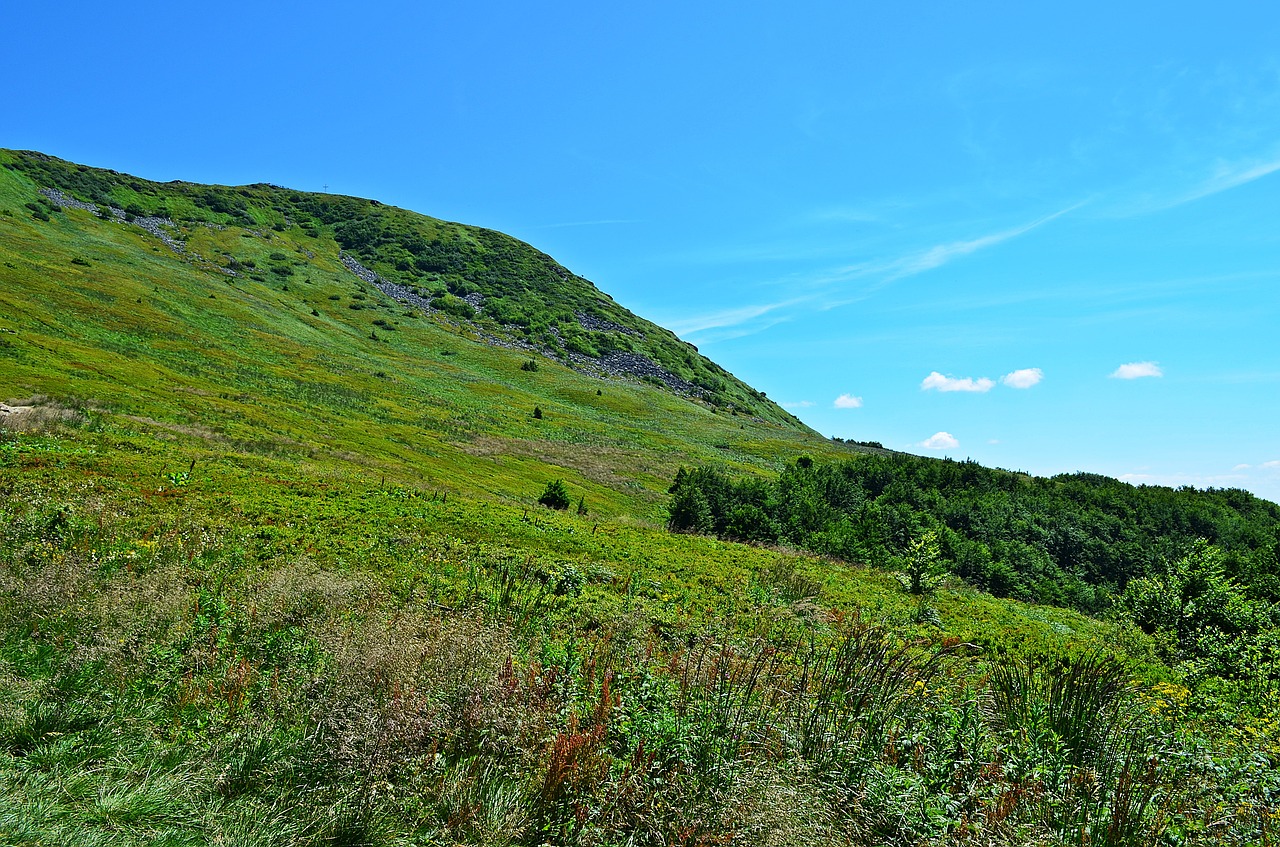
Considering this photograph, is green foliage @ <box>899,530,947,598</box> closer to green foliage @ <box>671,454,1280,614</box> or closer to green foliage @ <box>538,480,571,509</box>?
green foliage @ <box>671,454,1280,614</box>

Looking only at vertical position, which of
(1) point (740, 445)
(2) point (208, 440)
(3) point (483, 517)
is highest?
(1) point (740, 445)

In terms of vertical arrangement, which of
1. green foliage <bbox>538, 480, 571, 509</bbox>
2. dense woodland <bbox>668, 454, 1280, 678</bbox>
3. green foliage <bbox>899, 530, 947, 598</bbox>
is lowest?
green foliage <bbox>538, 480, 571, 509</bbox>

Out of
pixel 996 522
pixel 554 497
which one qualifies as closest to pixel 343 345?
pixel 554 497

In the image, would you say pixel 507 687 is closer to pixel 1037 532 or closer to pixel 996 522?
pixel 996 522

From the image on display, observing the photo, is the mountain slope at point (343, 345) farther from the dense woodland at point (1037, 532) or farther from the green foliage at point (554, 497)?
the dense woodland at point (1037, 532)

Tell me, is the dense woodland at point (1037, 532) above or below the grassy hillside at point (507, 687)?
above

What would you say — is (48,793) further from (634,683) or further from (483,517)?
(483,517)

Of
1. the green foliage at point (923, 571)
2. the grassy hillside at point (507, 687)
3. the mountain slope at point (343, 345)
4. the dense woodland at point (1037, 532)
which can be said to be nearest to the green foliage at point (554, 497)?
the mountain slope at point (343, 345)

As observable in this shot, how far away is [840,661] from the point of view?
6500 millimetres

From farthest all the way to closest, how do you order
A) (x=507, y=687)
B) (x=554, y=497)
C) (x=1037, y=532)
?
1. (x=1037, y=532)
2. (x=554, y=497)
3. (x=507, y=687)

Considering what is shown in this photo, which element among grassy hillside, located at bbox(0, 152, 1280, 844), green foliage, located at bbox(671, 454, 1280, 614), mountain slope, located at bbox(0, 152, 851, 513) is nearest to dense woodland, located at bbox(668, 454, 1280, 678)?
green foliage, located at bbox(671, 454, 1280, 614)

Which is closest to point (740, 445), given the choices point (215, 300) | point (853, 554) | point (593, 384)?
point (593, 384)

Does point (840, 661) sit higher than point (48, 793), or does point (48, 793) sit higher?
point (840, 661)

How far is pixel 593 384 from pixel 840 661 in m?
95.0
